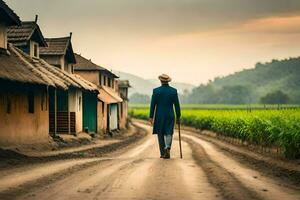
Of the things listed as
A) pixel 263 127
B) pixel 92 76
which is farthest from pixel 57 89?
pixel 263 127

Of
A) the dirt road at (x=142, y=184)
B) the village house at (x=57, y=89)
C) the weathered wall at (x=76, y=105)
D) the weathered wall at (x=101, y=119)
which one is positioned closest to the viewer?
the dirt road at (x=142, y=184)

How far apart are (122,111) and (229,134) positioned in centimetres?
2633

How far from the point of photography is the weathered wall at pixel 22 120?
21.7 meters

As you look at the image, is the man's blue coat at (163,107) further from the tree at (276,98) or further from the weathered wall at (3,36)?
the tree at (276,98)

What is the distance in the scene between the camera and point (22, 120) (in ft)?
78.9

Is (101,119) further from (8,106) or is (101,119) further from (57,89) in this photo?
(8,106)

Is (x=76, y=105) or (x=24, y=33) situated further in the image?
(x=76, y=105)

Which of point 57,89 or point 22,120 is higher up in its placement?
point 57,89

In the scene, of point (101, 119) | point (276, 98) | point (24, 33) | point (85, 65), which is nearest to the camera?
point (24, 33)

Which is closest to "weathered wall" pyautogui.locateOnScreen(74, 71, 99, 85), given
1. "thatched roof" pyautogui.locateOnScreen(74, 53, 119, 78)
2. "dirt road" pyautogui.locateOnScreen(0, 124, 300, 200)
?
"thatched roof" pyautogui.locateOnScreen(74, 53, 119, 78)

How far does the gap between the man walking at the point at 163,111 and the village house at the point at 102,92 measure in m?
27.4

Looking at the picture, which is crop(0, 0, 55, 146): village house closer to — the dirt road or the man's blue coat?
the man's blue coat

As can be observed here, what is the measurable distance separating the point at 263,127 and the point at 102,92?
24235mm

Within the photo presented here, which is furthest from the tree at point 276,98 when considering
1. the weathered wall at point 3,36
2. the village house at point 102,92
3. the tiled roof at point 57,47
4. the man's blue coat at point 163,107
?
the man's blue coat at point 163,107
